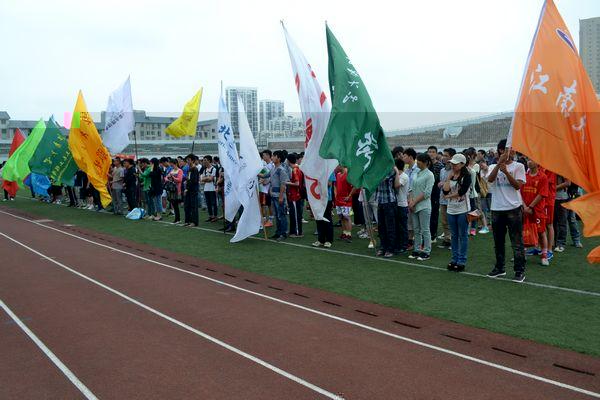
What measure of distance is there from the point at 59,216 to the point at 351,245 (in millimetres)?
13462

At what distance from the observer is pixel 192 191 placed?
631 inches

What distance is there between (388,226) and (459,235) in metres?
1.86

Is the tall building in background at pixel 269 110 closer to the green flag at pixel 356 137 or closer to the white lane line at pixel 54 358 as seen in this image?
the green flag at pixel 356 137

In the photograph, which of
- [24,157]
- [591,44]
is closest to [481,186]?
[24,157]

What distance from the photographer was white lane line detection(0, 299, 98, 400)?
191 inches

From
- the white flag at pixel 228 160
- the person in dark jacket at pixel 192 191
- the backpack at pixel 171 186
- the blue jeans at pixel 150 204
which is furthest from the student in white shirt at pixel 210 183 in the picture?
the white flag at pixel 228 160

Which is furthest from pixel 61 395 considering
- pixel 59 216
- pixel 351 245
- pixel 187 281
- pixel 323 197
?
pixel 59 216

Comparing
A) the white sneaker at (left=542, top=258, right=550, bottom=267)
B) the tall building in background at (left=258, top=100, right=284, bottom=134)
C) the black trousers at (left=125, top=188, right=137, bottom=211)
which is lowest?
the white sneaker at (left=542, top=258, right=550, bottom=267)

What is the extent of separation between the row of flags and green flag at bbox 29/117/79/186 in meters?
0.09

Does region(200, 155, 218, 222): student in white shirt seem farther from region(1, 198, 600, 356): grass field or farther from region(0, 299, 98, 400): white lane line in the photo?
region(0, 299, 98, 400): white lane line

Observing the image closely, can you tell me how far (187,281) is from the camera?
929cm

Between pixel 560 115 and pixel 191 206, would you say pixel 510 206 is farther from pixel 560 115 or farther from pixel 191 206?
pixel 191 206

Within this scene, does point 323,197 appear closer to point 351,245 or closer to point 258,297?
point 351,245

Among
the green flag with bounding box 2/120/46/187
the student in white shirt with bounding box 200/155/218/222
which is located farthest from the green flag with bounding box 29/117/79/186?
the student in white shirt with bounding box 200/155/218/222
